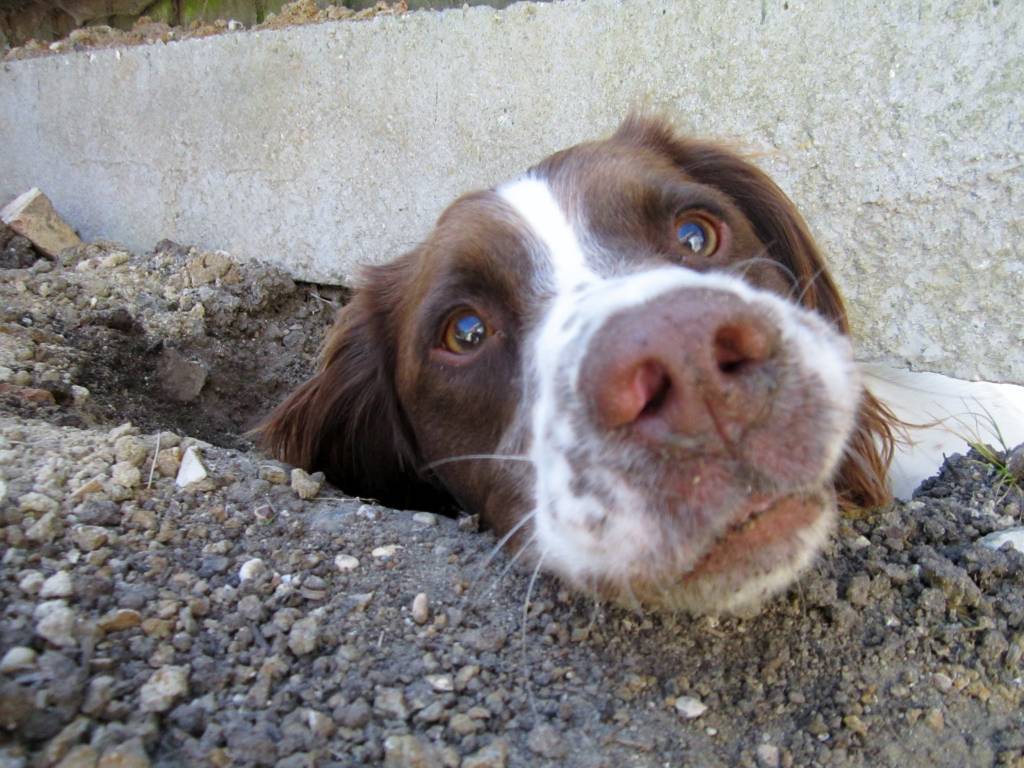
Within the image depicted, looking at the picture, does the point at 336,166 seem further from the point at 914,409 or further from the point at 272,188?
the point at 914,409

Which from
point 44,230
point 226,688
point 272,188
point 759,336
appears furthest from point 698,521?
point 44,230

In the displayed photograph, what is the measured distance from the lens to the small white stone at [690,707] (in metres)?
1.56

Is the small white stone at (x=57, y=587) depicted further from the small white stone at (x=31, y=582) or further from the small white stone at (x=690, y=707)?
the small white stone at (x=690, y=707)

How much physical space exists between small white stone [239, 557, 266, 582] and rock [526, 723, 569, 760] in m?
0.67

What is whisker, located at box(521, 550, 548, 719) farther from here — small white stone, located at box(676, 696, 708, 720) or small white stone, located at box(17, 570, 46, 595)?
small white stone, located at box(17, 570, 46, 595)

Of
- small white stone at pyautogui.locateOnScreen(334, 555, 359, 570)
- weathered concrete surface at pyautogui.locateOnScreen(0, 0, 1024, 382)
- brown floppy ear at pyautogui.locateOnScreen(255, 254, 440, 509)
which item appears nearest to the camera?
small white stone at pyautogui.locateOnScreen(334, 555, 359, 570)

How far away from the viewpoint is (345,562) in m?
1.88

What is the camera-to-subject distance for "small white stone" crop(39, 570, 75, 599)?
1503mm

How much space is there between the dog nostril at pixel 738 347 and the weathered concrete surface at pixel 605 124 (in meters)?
1.75

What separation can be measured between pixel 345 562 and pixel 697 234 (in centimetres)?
125

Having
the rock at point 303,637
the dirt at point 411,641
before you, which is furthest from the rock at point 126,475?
the rock at point 303,637

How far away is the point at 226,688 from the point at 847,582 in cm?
131

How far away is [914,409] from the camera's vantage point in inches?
118

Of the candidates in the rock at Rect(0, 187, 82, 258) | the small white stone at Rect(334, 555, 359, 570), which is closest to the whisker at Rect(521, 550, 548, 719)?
the small white stone at Rect(334, 555, 359, 570)
